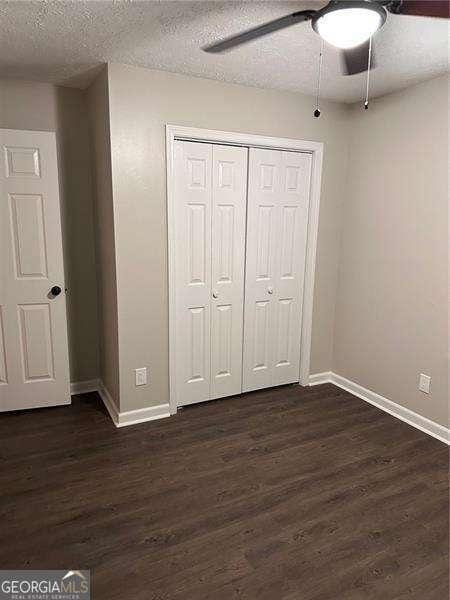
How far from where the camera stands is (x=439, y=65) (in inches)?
96.3

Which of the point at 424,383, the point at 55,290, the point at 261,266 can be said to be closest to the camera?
the point at 424,383

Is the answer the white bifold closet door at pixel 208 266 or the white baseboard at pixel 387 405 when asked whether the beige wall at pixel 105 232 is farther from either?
the white baseboard at pixel 387 405

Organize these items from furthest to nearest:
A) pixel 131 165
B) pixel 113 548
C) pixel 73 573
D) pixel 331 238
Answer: pixel 331 238
pixel 131 165
pixel 113 548
pixel 73 573

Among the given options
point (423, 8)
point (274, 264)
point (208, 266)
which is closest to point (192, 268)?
point (208, 266)

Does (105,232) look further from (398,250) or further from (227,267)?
(398,250)

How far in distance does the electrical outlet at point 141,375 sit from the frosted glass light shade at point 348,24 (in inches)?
89.9

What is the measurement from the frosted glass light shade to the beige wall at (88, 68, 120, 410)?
5.05ft

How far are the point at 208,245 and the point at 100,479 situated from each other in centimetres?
172

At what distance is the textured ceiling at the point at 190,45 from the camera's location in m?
1.83

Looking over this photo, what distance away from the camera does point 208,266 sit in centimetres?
308

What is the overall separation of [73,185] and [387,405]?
3.05 m

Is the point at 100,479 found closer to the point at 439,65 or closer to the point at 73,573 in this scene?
the point at 73,573

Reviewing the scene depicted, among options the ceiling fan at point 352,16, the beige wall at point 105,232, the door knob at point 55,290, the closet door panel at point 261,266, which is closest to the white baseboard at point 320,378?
the closet door panel at point 261,266

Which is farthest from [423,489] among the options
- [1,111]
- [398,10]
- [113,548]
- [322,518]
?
[1,111]
